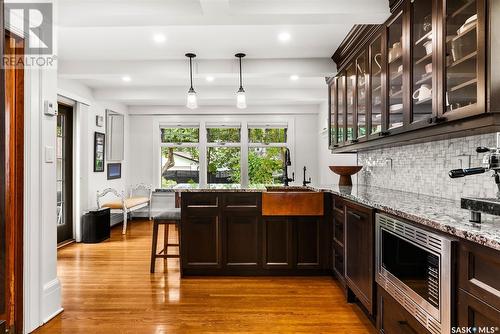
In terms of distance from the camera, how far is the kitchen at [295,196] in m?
1.67

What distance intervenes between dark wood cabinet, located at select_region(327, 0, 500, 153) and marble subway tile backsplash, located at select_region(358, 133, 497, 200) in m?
0.24

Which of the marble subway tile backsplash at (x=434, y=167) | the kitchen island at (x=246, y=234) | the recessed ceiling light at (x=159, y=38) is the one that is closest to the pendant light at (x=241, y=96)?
the recessed ceiling light at (x=159, y=38)

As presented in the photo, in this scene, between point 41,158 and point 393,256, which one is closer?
point 393,256

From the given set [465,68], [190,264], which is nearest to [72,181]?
[190,264]

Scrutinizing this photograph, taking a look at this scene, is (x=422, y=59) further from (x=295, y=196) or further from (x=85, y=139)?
(x=85, y=139)

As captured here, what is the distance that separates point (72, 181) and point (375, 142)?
4469 mm

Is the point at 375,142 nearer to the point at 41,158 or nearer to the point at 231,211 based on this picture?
the point at 231,211

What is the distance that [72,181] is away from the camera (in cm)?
547

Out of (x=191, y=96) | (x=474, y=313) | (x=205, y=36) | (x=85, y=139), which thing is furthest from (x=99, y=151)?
(x=474, y=313)

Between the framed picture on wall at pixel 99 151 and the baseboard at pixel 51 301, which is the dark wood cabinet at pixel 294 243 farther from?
the framed picture on wall at pixel 99 151

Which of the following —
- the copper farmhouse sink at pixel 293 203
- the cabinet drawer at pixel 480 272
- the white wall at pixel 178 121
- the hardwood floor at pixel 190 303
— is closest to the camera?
the cabinet drawer at pixel 480 272

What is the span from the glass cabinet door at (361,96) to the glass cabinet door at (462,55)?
4.23 ft

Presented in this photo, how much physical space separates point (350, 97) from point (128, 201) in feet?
14.2

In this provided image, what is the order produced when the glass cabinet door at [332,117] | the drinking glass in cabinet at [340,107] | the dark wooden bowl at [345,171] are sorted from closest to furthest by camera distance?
the drinking glass in cabinet at [340,107]
the dark wooden bowl at [345,171]
the glass cabinet door at [332,117]
